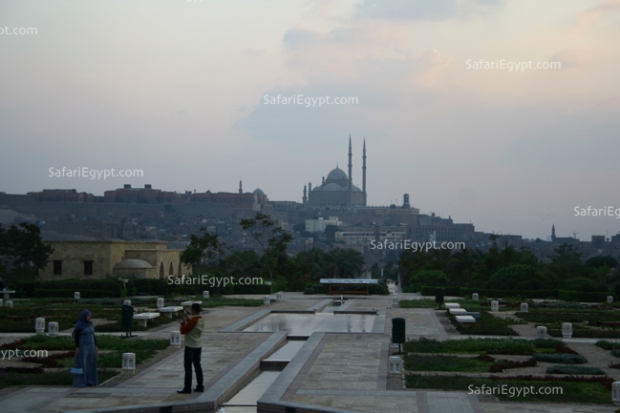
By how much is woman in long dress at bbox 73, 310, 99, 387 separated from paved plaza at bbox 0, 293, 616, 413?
20 cm

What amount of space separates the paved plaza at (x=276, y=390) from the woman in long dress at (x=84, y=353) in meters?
0.20

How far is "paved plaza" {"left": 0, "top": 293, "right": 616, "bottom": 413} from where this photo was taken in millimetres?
9945

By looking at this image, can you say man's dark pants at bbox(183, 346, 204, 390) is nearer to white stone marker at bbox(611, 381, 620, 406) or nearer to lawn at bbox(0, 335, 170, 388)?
lawn at bbox(0, 335, 170, 388)

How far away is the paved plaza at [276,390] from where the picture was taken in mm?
9945

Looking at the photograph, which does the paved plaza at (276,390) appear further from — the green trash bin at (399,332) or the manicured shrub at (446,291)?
the manicured shrub at (446,291)

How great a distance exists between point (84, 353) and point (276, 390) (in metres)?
2.54

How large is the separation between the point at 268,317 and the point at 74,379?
12.6 metres

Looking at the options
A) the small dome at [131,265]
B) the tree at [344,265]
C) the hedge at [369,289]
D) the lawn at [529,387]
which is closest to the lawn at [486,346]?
the lawn at [529,387]

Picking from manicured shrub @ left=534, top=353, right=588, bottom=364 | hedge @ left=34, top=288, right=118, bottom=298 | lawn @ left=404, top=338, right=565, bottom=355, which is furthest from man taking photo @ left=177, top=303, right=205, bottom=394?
hedge @ left=34, top=288, right=118, bottom=298

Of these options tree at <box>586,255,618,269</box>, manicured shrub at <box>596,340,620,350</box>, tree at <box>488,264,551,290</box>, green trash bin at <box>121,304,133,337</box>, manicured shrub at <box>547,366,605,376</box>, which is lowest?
manicured shrub at <box>547,366,605,376</box>

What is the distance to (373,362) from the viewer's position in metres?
13.7

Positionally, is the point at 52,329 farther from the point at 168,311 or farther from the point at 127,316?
the point at 168,311

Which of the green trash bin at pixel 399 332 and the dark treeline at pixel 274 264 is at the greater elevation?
the dark treeline at pixel 274 264

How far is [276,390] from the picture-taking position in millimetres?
10883
